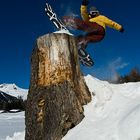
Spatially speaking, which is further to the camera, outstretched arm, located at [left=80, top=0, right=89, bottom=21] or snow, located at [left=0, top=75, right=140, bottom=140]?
outstretched arm, located at [left=80, top=0, right=89, bottom=21]

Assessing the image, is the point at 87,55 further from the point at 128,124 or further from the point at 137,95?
the point at 128,124

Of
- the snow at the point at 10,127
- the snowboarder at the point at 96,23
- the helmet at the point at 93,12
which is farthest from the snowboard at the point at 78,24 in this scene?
the snow at the point at 10,127

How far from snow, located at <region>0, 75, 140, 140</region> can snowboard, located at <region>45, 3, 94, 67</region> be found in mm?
821

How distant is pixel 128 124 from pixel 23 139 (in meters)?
3.18

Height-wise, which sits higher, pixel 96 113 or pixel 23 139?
pixel 96 113

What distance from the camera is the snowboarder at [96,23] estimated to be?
885 cm

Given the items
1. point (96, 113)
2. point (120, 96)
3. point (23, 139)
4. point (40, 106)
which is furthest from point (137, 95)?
point (23, 139)

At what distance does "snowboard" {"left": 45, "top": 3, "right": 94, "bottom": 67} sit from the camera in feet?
27.7

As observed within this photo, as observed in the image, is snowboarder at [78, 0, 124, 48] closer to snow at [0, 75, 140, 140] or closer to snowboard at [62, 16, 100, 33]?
snowboard at [62, 16, 100, 33]

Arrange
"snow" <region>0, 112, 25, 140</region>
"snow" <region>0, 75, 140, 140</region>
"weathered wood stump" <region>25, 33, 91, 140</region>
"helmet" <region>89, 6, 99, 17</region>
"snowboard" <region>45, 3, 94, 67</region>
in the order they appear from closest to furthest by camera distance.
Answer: "snow" <region>0, 75, 140, 140</region> → "weathered wood stump" <region>25, 33, 91, 140</region> → "snowboard" <region>45, 3, 94, 67</region> → "helmet" <region>89, 6, 99, 17</region> → "snow" <region>0, 112, 25, 140</region>

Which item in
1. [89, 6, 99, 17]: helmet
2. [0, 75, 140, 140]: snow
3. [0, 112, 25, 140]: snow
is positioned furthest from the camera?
[0, 112, 25, 140]: snow

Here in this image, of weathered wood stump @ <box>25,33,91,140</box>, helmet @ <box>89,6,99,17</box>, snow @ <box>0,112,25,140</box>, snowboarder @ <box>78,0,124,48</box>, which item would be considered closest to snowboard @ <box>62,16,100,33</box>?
snowboarder @ <box>78,0,124,48</box>

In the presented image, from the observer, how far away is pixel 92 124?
6.29 meters

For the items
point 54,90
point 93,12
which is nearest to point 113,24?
point 93,12
